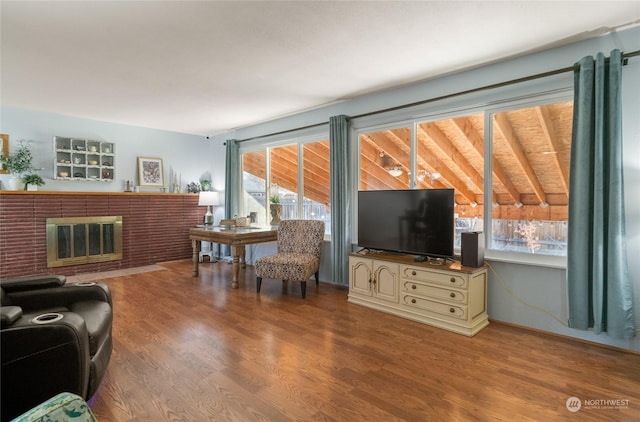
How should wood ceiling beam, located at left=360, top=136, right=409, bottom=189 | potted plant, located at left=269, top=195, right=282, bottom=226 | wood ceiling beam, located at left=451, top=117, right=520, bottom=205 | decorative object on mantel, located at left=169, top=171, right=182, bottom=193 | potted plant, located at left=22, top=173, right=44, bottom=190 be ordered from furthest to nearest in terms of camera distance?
decorative object on mantel, located at left=169, top=171, right=182, bottom=193
potted plant, located at left=269, top=195, right=282, bottom=226
potted plant, located at left=22, top=173, right=44, bottom=190
wood ceiling beam, located at left=360, top=136, right=409, bottom=189
wood ceiling beam, located at left=451, top=117, right=520, bottom=205

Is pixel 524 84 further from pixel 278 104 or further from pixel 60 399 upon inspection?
pixel 60 399

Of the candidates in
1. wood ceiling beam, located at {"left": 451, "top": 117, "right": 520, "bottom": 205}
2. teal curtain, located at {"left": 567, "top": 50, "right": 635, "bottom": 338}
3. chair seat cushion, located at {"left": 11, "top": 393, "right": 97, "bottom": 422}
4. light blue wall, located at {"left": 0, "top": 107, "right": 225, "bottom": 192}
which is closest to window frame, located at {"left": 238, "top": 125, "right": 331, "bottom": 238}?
light blue wall, located at {"left": 0, "top": 107, "right": 225, "bottom": 192}

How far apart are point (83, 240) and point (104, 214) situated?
1.66 ft

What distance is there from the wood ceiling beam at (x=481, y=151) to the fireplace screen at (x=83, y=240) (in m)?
5.46

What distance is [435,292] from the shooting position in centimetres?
312

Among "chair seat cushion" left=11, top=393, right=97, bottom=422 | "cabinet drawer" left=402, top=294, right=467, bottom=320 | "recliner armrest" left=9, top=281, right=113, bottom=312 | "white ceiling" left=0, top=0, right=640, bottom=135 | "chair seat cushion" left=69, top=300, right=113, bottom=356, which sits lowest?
"cabinet drawer" left=402, top=294, right=467, bottom=320

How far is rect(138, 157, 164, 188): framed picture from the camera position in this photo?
6.03m

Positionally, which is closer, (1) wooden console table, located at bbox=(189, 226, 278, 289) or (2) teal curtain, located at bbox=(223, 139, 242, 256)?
(1) wooden console table, located at bbox=(189, 226, 278, 289)

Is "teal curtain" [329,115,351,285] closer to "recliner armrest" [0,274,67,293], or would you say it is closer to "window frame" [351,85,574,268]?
"window frame" [351,85,574,268]

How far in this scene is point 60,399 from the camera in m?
0.88

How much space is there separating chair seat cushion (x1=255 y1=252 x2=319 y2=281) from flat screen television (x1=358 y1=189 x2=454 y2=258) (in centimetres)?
70

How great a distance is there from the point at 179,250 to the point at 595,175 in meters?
6.32

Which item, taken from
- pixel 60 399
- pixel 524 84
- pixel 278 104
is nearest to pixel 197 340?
pixel 60 399

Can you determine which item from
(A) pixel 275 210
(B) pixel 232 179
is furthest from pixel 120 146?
(A) pixel 275 210
